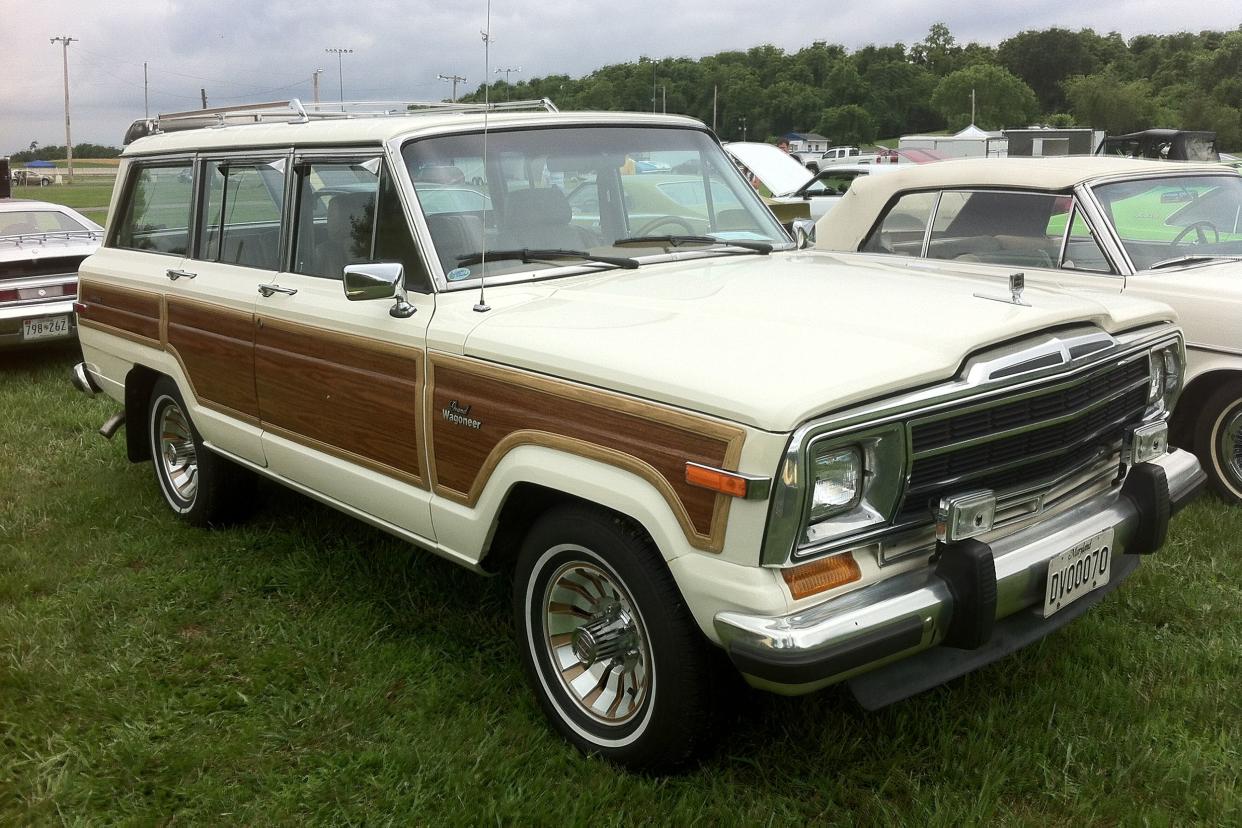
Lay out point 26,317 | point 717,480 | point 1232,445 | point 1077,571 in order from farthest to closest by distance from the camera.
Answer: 1. point 26,317
2. point 1232,445
3. point 1077,571
4. point 717,480

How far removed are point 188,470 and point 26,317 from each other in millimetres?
4136

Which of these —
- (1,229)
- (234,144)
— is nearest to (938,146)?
(1,229)

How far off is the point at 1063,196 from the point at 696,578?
3.84 meters

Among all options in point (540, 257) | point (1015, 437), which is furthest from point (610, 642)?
point (540, 257)

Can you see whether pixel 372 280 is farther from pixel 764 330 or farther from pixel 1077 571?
pixel 1077 571

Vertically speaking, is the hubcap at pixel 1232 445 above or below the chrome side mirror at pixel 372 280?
below

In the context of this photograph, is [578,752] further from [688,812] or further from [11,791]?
[11,791]

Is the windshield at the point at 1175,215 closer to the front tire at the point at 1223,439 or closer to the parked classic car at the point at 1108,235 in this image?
the parked classic car at the point at 1108,235

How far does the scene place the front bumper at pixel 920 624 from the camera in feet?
8.03

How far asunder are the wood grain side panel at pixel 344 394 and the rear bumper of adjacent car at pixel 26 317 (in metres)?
5.16

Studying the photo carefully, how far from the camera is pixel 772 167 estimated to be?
59.0ft

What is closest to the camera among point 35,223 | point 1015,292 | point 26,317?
point 1015,292

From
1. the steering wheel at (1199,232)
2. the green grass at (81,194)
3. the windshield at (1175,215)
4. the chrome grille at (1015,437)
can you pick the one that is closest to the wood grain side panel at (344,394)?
the chrome grille at (1015,437)

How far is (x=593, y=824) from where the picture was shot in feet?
Result: 9.34
